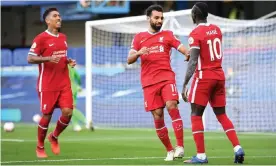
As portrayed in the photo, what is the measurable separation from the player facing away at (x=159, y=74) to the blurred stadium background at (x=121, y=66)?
28.5ft

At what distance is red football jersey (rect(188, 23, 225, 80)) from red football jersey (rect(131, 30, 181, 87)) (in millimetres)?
893

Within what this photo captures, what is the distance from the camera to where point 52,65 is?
13.4 m

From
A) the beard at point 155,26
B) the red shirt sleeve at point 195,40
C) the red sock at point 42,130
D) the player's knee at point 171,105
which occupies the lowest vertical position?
the red sock at point 42,130

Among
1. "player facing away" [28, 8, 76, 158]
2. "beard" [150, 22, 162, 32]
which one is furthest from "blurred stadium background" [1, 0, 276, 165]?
"beard" [150, 22, 162, 32]

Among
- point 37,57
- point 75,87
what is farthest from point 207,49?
point 75,87

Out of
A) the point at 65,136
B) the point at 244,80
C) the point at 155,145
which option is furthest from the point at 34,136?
the point at 244,80

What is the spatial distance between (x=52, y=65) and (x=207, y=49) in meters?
3.08

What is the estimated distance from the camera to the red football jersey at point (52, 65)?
43.9 feet

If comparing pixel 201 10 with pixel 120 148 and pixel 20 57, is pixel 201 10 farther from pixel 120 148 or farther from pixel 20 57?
pixel 20 57

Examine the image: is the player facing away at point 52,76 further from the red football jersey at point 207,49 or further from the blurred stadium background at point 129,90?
the red football jersey at point 207,49

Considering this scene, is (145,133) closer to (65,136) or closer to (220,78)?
(65,136)

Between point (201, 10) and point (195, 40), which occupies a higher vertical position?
point (201, 10)

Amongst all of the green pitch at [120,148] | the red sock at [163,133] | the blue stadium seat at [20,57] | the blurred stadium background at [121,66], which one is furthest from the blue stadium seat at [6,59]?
the red sock at [163,133]

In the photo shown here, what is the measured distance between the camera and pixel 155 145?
52.9ft
